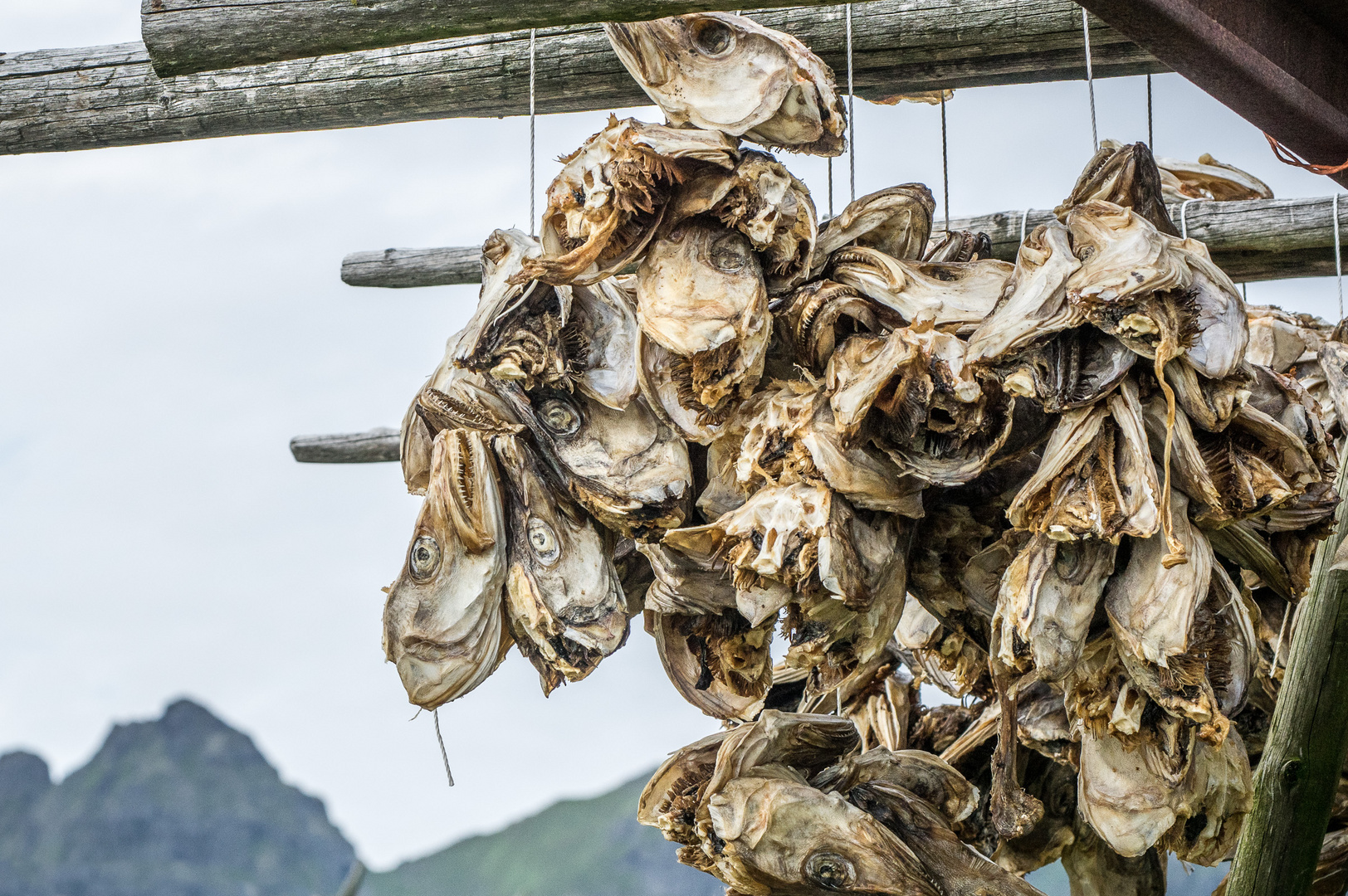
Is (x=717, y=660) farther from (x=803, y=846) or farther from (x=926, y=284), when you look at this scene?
(x=926, y=284)

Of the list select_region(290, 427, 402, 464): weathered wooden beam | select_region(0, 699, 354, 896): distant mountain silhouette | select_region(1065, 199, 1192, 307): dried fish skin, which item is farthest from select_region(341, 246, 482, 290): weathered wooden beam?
select_region(0, 699, 354, 896): distant mountain silhouette

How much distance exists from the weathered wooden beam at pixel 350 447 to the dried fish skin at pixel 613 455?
1.63 meters

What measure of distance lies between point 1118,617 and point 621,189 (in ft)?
1.79

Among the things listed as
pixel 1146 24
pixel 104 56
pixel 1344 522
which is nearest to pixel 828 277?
pixel 1146 24

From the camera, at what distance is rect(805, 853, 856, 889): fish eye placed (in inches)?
52.9

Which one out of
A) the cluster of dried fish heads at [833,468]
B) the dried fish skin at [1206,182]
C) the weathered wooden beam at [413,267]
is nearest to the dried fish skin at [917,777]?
the cluster of dried fish heads at [833,468]

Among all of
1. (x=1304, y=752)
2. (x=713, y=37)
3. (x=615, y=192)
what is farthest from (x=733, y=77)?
(x=1304, y=752)

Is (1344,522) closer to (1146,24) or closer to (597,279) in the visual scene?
(1146,24)

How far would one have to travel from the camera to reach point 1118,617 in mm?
1105

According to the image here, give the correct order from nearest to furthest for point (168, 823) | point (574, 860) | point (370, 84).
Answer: point (370, 84), point (574, 860), point (168, 823)

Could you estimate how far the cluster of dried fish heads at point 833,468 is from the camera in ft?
3.56

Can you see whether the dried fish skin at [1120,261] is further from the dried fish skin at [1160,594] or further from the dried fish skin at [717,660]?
the dried fish skin at [717,660]

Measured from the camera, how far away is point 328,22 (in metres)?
1.08

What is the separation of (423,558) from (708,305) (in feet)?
1.18
